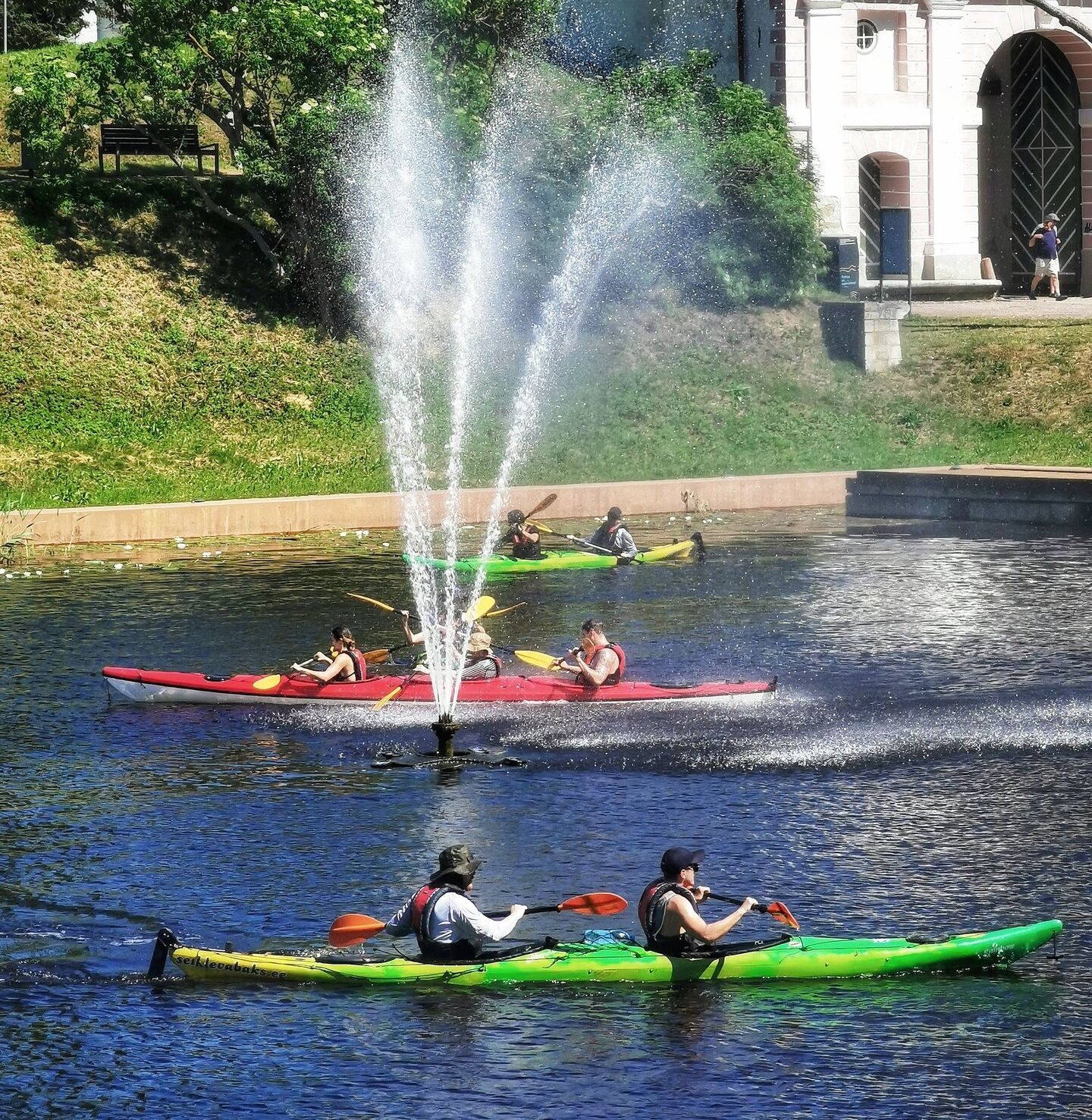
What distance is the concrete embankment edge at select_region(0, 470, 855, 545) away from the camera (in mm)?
31484

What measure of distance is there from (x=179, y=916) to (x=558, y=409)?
2740cm

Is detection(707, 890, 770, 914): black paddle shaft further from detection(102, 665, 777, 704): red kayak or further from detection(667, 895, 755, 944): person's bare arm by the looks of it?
detection(102, 665, 777, 704): red kayak

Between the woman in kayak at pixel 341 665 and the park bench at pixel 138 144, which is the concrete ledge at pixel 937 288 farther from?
the woman in kayak at pixel 341 665

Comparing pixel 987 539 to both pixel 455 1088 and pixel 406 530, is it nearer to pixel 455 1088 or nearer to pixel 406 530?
pixel 406 530

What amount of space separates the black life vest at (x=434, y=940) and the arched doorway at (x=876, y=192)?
36.6m

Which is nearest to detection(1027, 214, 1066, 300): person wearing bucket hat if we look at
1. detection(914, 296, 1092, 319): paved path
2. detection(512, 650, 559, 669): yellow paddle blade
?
detection(914, 296, 1092, 319): paved path

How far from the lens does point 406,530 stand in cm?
3325

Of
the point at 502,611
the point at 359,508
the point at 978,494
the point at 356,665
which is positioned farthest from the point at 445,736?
the point at 978,494

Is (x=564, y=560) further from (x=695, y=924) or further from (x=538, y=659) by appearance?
(x=695, y=924)

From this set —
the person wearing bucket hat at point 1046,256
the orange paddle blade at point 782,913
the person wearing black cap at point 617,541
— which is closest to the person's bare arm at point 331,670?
the orange paddle blade at point 782,913

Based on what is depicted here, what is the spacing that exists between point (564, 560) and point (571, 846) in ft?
49.8

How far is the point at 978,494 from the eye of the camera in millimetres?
33938

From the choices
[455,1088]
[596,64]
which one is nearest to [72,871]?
[455,1088]

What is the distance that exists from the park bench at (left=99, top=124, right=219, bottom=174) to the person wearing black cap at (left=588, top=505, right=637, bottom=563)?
55.9 feet
